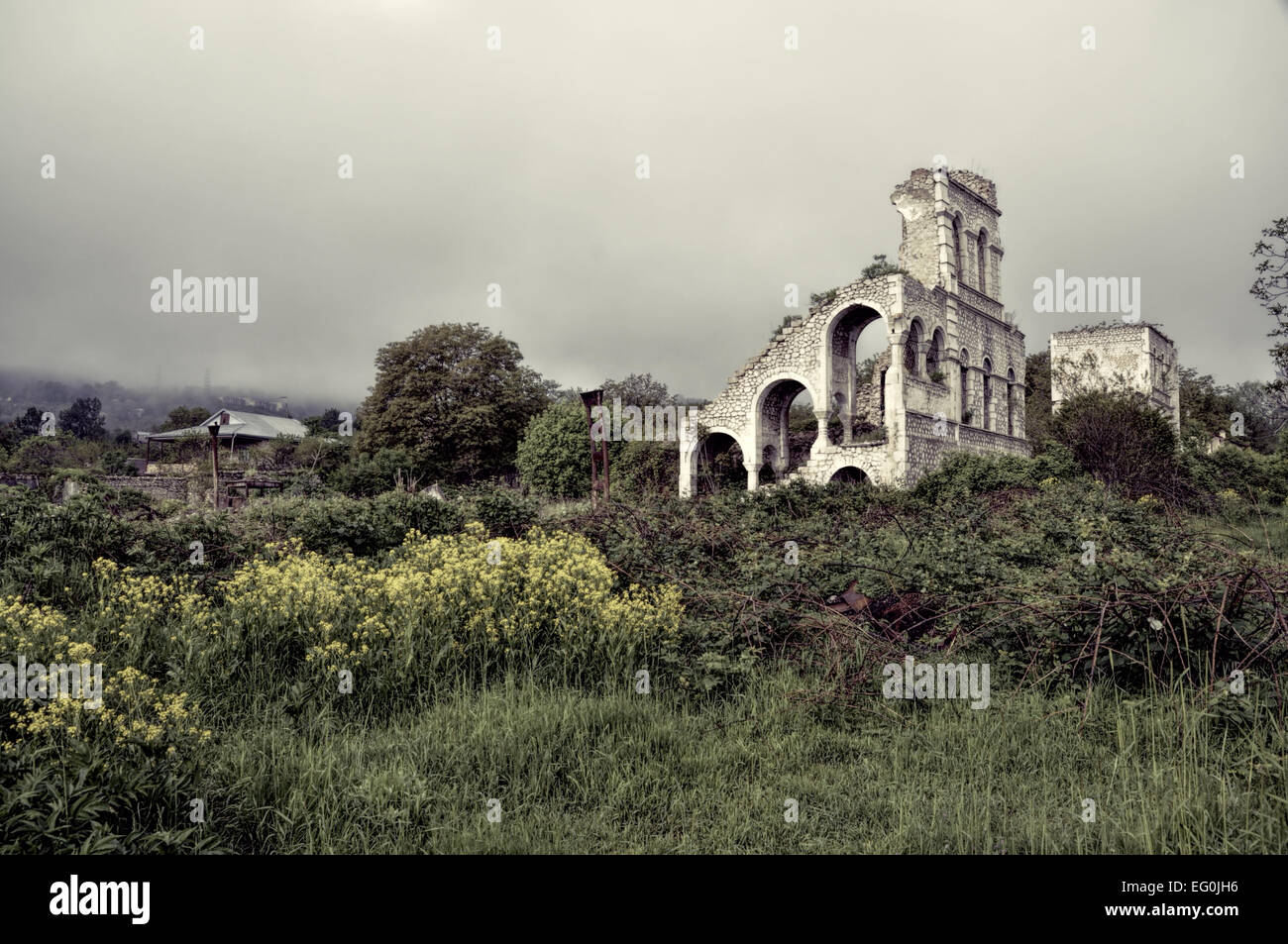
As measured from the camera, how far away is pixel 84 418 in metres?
91.2

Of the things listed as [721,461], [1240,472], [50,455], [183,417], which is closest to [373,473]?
[721,461]

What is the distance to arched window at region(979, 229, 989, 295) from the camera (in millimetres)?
29052

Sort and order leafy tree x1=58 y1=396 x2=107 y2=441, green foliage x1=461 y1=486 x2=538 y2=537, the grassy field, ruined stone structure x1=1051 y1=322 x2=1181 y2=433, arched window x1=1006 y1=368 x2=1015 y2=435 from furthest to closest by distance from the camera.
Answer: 1. leafy tree x1=58 y1=396 x2=107 y2=441
2. ruined stone structure x1=1051 y1=322 x2=1181 y2=433
3. arched window x1=1006 y1=368 x2=1015 y2=435
4. green foliage x1=461 y1=486 x2=538 y2=537
5. the grassy field

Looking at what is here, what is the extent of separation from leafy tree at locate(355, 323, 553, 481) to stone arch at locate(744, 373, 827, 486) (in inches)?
777

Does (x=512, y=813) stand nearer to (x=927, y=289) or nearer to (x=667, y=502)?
(x=667, y=502)

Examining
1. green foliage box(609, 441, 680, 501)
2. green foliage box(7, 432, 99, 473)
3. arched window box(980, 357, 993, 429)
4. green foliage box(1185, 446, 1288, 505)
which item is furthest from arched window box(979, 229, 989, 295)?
green foliage box(7, 432, 99, 473)

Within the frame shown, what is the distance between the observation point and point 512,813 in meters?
3.38

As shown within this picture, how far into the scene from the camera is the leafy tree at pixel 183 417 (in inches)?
2896

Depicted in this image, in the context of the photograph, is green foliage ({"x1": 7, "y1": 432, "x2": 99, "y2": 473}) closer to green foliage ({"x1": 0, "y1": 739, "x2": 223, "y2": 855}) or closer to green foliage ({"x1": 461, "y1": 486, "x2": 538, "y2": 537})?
green foliage ({"x1": 461, "y1": 486, "x2": 538, "y2": 537})

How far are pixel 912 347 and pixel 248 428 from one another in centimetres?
4506

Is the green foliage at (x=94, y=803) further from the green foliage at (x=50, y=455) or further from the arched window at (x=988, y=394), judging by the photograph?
the green foliage at (x=50, y=455)

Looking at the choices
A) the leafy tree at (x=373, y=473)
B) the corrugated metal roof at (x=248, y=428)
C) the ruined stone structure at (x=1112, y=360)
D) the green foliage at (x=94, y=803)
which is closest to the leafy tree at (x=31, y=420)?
the corrugated metal roof at (x=248, y=428)

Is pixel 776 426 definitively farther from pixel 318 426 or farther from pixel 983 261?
pixel 318 426
